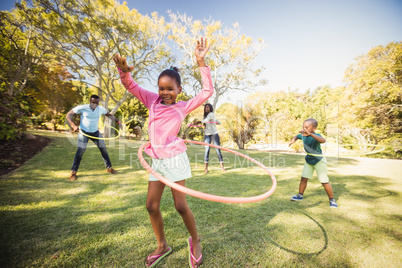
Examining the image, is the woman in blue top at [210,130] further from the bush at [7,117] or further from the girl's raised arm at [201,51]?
the bush at [7,117]

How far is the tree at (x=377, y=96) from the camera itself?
40.2 feet

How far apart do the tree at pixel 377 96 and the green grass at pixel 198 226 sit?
42.0 ft

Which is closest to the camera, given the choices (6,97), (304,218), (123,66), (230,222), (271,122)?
(123,66)

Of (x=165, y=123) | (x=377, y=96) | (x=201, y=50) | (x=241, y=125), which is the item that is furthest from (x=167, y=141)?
(x=377, y=96)

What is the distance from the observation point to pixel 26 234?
2.21 meters

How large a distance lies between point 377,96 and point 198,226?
58.9ft

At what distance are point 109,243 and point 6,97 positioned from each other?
663cm

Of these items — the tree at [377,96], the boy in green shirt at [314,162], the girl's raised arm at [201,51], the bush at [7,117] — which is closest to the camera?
the girl's raised arm at [201,51]

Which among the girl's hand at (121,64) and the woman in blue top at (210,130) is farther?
the woman in blue top at (210,130)

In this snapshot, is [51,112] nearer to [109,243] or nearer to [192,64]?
[192,64]

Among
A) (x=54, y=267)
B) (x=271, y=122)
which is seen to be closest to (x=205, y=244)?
(x=54, y=267)

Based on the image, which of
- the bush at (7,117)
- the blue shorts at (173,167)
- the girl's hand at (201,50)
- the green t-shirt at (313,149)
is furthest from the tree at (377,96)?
the bush at (7,117)

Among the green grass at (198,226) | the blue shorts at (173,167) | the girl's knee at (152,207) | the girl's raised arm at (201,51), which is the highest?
the girl's raised arm at (201,51)

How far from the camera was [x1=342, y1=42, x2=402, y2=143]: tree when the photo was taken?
12239 millimetres
